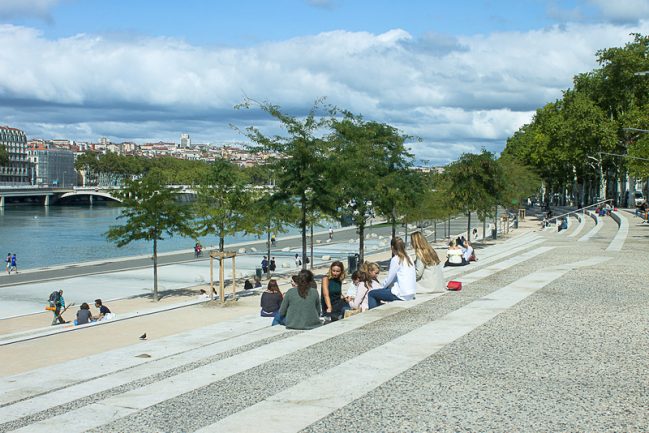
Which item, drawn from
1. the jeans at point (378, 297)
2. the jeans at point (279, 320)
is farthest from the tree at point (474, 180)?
the jeans at point (279, 320)

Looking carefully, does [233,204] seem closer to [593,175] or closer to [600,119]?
[600,119]

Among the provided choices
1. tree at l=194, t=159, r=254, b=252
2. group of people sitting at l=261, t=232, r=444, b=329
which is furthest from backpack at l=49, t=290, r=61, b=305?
group of people sitting at l=261, t=232, r=444, b=329

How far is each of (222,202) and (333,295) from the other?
24404 mm

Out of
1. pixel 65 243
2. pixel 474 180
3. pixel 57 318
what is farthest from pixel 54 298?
pixel 65 243

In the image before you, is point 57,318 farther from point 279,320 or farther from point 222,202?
point 279,320

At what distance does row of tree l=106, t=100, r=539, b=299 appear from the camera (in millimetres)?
28891

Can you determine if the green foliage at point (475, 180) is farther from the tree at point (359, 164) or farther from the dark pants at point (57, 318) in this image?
the dark pants at point (57, 318)

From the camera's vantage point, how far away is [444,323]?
10.6 meters

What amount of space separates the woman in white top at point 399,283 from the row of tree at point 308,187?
15.6m

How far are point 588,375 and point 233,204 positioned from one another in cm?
2960

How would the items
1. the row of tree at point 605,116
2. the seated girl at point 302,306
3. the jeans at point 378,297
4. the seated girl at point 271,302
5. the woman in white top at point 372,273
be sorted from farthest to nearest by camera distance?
the row of tree at point 605,116 < the seated girl at point 271,302 < the woman in white top at point 372,273 < the jeans at point 378,297 < the seated girl at point 302,306

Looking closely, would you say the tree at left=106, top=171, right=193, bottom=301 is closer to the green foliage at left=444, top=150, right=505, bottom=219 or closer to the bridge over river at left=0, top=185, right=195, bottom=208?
the green foliage at left=444, top=150, right=505, bottom=219

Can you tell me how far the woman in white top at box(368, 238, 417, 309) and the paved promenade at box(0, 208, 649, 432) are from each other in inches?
15.6

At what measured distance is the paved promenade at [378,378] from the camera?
6.30 meters
